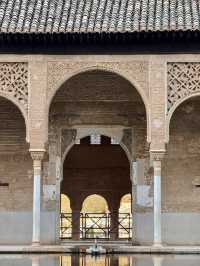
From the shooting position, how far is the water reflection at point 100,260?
48.1ft

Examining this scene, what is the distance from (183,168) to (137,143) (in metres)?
1.21

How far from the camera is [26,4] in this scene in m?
20.2

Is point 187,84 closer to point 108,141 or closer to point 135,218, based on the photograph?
point 135,218

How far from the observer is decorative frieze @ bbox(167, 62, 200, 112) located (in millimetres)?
18922

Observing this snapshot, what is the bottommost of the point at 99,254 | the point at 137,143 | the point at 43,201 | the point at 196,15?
the point at 99,254

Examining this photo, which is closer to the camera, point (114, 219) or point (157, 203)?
point (157, 203)

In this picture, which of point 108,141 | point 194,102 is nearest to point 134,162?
point 194,102

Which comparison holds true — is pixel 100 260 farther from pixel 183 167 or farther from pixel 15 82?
pixel 183 167

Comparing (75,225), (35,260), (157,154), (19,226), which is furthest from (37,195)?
(75,225)

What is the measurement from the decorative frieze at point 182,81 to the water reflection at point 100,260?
3466 millimetres

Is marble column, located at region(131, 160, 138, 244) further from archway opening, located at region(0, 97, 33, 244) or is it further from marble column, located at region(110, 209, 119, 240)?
marble column, located at region(110, 209, 119, 240)

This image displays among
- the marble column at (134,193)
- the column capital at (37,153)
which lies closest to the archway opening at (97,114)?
the marble column at (134,193)

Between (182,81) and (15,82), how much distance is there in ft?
11.4

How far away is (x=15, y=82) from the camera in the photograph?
19.1 m
